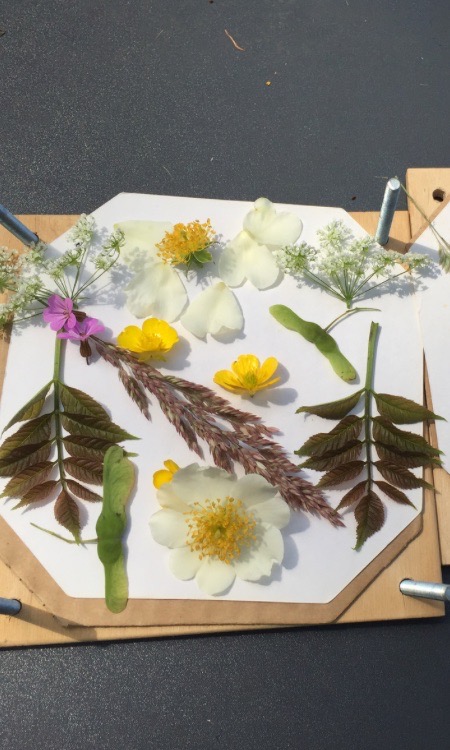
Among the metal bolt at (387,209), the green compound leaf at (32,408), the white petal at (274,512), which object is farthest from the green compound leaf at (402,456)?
the green compound leaf at (32,408)

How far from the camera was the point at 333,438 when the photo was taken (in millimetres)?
593

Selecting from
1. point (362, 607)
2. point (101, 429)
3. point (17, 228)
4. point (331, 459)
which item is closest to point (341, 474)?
point (331, 459)

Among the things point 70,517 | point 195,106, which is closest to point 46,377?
point 70,517

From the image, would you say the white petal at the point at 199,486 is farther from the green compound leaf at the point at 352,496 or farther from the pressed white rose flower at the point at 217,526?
the green compound leaf at the point at 352,496

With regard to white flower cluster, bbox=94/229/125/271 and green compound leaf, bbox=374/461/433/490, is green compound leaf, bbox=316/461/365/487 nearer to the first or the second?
green compound leaf, bbox=374/461/433/490

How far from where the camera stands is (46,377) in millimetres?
615

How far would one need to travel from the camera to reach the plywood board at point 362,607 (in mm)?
572

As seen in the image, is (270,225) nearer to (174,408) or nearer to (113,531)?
(174,408)

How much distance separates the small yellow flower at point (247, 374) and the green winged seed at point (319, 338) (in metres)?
0.04

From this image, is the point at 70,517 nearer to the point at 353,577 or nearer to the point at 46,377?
the point at 46,377

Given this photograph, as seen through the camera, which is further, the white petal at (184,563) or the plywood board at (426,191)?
the plywood board at (426,191)

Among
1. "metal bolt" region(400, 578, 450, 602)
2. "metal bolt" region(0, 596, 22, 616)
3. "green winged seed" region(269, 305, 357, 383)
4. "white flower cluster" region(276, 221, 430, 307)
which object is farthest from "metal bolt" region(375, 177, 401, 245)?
"metal bolt" region(0, 596, 22, 616)

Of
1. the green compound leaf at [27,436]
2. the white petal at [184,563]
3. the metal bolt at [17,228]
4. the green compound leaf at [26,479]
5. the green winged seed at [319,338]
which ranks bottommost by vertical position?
the white petal at [184,563]

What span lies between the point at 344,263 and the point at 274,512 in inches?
9.4
